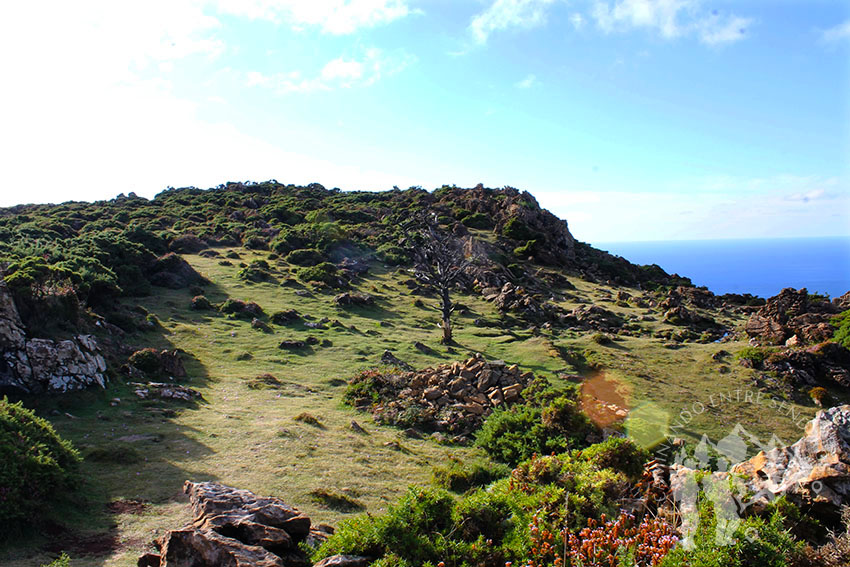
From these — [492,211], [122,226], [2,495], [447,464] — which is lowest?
[447,464]

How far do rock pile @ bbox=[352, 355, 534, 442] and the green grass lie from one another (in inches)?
41.0

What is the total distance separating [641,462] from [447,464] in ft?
18.1

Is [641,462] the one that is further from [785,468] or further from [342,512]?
[342,512]

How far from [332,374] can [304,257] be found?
26.0m

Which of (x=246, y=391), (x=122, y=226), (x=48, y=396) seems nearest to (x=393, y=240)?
(x=122, y=226)

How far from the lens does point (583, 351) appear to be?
25.2 metres

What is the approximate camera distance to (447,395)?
1756 centimetres

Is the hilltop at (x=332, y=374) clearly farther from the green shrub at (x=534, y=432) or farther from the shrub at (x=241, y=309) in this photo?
the shrub at (x=241, y=309)

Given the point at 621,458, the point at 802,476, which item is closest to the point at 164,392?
the point at 621,458

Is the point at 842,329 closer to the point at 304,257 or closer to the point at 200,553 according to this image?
the point at 200,553

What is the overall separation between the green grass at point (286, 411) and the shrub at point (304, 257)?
9849mm

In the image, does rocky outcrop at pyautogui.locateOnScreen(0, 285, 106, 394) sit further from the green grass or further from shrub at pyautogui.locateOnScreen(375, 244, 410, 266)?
shrub at pyautogui.locateOnScreen(375, 244, 410, 266)

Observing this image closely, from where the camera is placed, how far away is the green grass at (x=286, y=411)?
33.3 feet

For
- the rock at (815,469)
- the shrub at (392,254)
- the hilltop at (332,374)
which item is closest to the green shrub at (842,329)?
the hilltop at (332,374)
